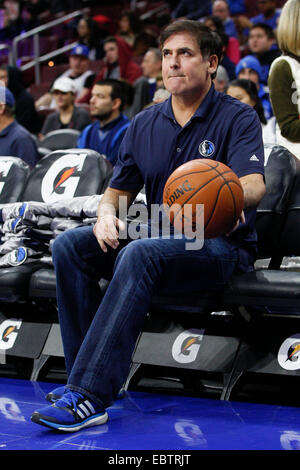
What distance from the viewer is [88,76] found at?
933cm

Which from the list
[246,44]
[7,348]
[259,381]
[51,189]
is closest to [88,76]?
[246,44]

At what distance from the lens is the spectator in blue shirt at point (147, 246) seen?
2473 millimetres

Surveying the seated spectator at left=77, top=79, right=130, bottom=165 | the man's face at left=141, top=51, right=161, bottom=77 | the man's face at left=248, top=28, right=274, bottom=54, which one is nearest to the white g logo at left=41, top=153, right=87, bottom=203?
the seated spectator at left=77, top=79, right=130, bottom=165

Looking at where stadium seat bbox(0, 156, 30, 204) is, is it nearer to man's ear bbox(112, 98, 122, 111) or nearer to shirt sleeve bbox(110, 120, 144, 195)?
shirt sleeve bbox(110, 120, 144, 195)

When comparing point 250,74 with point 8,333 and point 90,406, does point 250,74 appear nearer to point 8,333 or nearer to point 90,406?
point 8,333

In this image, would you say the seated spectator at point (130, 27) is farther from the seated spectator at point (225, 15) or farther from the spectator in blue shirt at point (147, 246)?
the spectator in blue shirt at point (147, 246)

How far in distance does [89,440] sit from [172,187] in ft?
2.91

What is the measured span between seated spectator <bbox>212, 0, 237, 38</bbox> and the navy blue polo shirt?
644cm

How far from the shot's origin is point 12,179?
4.12 metres

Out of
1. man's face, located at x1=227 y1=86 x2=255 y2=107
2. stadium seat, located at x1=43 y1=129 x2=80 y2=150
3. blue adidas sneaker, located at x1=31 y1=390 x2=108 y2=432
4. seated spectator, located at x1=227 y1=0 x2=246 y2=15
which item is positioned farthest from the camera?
seated spectator, located at x1=227 y1=0 x2=246 y2=15

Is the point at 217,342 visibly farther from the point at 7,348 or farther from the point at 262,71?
the point at 262,71

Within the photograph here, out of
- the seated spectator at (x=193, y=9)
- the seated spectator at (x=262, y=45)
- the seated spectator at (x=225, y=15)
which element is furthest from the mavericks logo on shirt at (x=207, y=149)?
the seated spectator at (x=193, y=9)

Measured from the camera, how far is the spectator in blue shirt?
8.11 feet

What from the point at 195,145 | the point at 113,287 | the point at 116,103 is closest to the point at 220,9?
the point at 116,103
